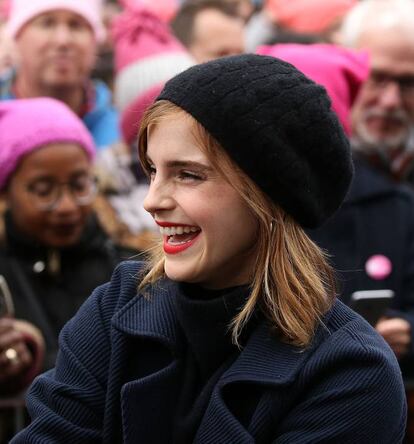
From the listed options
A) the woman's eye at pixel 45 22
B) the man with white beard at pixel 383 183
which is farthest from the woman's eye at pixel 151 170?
the woman's eye at pixel 45 22

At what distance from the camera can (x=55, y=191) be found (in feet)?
13.0

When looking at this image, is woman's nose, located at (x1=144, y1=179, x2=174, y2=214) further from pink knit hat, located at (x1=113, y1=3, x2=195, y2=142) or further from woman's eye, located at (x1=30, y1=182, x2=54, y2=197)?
pink knit hat, located at (x1=113, y1=3, x2=195, y2=142)

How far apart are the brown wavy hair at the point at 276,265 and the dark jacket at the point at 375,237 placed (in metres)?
1.20

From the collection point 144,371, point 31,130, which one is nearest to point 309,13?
point 31,130

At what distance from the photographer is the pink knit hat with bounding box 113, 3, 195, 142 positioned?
5.26 meters

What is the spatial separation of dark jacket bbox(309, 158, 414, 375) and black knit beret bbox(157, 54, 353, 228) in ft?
4.21

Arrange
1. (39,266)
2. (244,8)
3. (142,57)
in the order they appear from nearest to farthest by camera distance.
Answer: (39,266), (142,57), (244,8)

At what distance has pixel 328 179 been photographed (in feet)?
7.88

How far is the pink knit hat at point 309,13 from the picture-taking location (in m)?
6.39

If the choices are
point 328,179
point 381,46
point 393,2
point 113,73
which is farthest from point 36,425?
point 113,73

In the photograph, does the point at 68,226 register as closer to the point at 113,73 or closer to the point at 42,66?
the point at 42,66

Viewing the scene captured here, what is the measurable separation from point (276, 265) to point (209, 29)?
3.72 meters

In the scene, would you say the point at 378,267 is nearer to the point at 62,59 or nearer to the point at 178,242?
the point at 178,242

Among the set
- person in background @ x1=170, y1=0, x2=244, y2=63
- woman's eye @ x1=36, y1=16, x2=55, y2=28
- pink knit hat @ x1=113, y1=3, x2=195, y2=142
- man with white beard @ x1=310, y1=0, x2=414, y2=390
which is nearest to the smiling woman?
man with white beard @ x1=310, y1=0, x2=414, y2=390
